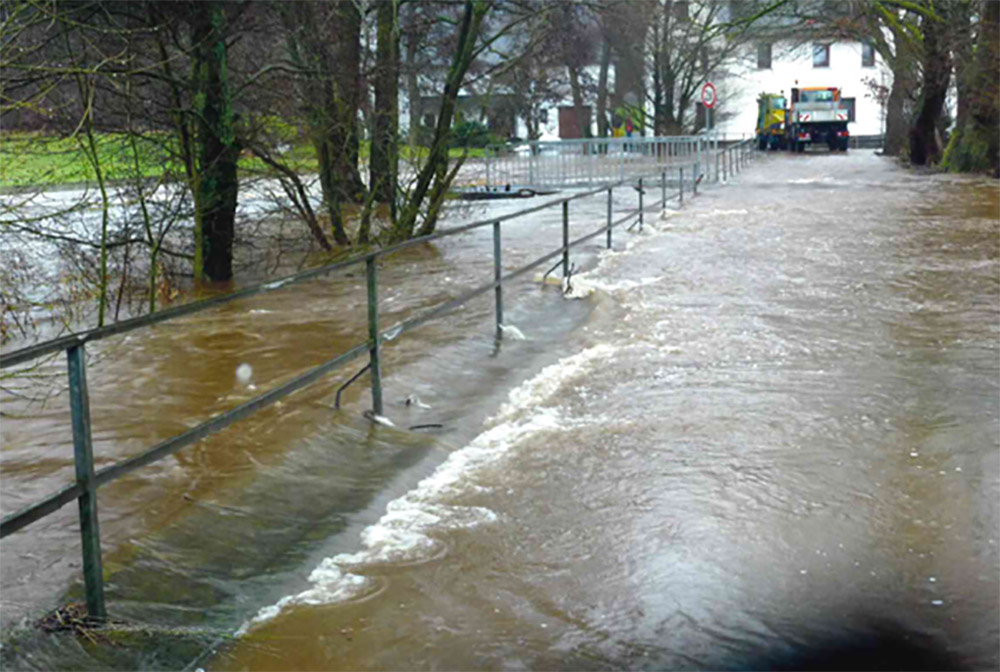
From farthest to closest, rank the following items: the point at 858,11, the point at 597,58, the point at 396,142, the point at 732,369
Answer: the point at 597,58
the point at 858,11
the point at 396,142
the point at 732,369

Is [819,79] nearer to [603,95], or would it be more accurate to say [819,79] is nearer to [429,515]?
[603,95]

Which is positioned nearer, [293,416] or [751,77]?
[293,416]

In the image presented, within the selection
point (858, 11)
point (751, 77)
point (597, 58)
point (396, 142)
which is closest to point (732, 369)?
point (396, 142)

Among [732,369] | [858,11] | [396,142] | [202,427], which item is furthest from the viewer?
[858,11]

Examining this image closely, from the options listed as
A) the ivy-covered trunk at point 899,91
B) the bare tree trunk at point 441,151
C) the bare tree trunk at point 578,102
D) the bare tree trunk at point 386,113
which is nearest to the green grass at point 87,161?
the bare tree trunk at point 386,113

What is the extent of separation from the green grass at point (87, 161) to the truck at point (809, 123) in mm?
46433

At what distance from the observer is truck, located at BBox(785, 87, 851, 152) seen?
58000 millimetres

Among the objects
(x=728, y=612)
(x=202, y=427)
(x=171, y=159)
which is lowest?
(x=728, y=612)

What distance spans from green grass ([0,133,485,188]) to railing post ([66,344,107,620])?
443 centimetres

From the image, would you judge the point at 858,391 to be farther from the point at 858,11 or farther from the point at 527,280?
the point at 858,11

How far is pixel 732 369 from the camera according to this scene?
8.82 metres

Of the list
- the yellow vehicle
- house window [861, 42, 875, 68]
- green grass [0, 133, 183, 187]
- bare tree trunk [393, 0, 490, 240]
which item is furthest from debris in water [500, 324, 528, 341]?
house window [861, 42, 875, 68]

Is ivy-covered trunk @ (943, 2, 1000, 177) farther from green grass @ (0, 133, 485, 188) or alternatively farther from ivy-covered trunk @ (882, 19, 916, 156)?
green grass @ (0, 133, 485, 188)

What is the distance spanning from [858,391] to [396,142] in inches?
366
